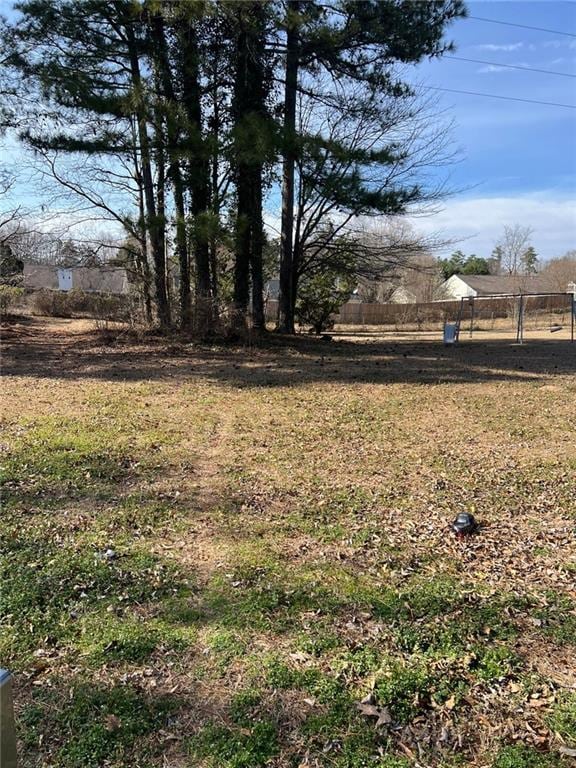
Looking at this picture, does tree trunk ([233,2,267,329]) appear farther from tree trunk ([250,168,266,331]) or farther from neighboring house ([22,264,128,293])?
neighboring house ([22,264,128,293])

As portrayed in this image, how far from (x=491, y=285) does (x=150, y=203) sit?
44.4m

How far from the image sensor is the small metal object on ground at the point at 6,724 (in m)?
1.02

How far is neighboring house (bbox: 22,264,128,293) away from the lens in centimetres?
1470

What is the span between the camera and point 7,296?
59.4 feet

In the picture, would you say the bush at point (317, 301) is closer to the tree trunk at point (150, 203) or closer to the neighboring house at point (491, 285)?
the tree trunk at point (150, 203)

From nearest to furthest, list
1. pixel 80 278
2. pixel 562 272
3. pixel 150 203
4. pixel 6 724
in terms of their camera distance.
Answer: pixel 6 724 < pixel 150 203 < pixel 80 278 < pixel 562 272

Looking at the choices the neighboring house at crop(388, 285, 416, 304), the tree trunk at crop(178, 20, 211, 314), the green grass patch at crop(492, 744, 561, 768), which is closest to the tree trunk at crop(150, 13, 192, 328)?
the tree trunk at crop(178, 20, 211, 314)

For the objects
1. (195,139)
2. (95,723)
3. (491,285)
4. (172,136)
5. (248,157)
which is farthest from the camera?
(491,285)

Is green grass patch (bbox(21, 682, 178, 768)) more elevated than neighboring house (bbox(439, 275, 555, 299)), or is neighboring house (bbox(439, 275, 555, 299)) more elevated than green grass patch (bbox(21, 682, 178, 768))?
neighboring house (bbox(439, 275, 555, 299))

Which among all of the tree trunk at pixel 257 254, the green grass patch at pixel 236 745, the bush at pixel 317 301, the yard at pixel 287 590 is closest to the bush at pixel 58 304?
the bush at pixel 317 301

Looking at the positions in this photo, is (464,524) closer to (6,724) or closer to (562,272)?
(6,724)

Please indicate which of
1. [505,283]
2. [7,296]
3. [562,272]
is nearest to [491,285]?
[505,283]

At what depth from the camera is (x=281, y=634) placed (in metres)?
2.31

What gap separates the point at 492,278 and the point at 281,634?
54.9 meters
